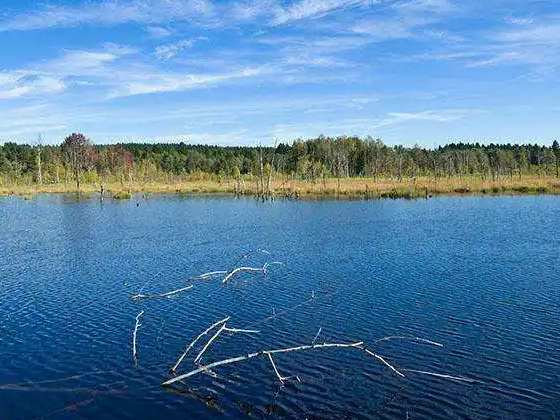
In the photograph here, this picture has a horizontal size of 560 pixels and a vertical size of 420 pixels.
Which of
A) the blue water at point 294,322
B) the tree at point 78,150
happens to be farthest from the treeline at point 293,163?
the blue water at point 294,322

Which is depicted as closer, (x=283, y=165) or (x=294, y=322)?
(x=294, y=322)

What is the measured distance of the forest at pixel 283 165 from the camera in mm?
127688

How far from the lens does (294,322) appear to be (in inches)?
818

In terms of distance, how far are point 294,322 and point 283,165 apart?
129 metres

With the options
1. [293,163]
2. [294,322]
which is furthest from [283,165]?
[294,322]

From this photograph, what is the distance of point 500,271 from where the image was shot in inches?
1136

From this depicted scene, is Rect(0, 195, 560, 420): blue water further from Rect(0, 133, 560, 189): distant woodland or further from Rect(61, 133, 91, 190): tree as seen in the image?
Rect(61, 133, 91, 190): tree

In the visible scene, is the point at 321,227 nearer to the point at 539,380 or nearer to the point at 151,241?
the point at 151,241

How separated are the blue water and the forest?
273 feet

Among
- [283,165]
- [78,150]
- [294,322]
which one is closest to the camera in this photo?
[294,322]

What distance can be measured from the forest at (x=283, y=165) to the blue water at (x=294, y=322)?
273ft

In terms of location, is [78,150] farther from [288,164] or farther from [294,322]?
A: [294,322]

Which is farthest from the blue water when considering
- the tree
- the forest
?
the tree

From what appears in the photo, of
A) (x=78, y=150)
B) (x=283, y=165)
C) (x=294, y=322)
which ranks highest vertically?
(x=78, y=150)
